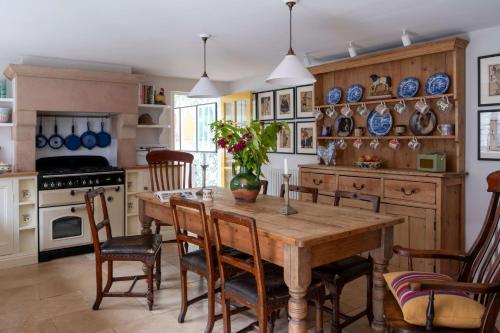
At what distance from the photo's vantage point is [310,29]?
3.56m

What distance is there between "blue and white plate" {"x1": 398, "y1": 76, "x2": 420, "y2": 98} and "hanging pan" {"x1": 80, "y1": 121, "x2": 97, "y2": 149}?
146 inches

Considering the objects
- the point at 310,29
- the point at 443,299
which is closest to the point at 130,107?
the point at 310,29

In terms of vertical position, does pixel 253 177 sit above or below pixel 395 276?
above

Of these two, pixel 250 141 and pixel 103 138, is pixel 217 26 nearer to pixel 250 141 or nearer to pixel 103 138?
pixel 250 141

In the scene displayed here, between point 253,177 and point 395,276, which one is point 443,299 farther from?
point 253,177

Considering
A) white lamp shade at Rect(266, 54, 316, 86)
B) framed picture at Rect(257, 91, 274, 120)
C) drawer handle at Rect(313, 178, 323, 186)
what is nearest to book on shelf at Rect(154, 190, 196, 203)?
white lamp shade at Rect(266, 54, 316, 86)

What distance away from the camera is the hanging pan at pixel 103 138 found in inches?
211

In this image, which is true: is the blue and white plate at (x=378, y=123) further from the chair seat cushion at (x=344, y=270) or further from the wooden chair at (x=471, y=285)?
the wooden chair at (x=471, y=285)

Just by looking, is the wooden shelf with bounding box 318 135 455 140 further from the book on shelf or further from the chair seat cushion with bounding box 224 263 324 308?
the chair seat cushion with bounding box 224 263 324 308

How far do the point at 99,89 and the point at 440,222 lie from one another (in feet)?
12.7

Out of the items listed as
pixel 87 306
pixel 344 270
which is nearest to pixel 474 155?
pixel 344 270

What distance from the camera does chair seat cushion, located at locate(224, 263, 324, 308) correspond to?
218cm

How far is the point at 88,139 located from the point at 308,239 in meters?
4.10

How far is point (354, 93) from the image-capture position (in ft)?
14.8
